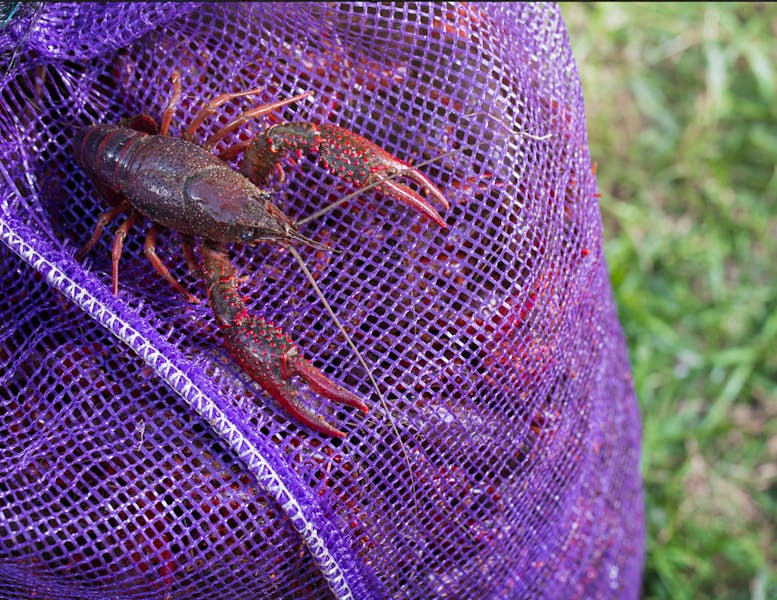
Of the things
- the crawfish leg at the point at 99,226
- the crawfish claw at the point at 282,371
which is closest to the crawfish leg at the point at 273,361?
the crawfish claw at the point at 282,371

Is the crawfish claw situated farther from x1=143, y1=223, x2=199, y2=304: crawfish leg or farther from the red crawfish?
x1=143, y1=223, x2=199, y2=304: crawfish leg

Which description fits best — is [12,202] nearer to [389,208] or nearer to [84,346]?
[84,346]

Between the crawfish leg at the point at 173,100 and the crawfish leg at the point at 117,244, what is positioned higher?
the crawfish leg at the point at 173,100

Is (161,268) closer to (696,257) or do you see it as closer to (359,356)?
(359,356)

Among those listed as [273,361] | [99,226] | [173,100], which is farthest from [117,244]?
[273,361]

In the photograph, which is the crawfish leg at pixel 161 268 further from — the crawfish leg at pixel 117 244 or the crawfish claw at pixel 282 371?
the crawfish claw at pixel 282 371

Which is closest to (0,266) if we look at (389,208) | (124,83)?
(124,83)
